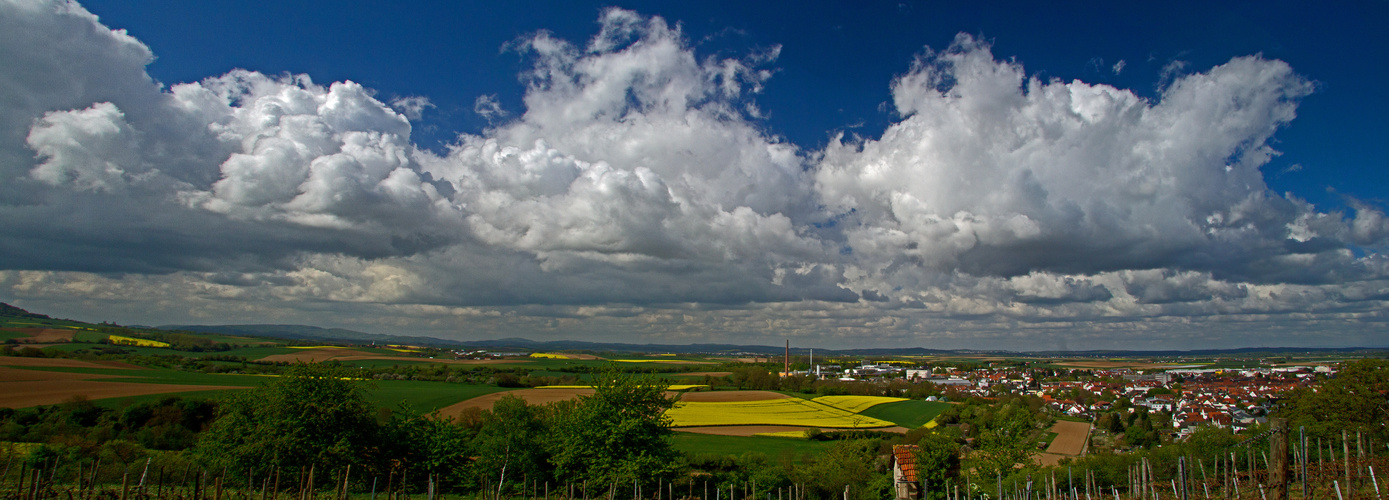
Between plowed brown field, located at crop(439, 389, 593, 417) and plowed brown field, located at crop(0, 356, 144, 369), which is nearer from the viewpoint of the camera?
plowed brown field, located at crop(0, 356, 144, 369)

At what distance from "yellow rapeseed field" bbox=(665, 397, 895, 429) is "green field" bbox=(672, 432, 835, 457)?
4.49 m

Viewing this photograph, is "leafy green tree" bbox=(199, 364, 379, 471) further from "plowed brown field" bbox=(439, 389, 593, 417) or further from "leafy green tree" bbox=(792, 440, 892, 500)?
"plowed brown field" bbox=(439, 389, 593, 417)

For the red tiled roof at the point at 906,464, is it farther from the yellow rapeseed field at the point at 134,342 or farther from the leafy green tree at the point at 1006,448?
the yellow rapeseed field at the point at 134,342

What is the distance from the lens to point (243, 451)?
2538cm

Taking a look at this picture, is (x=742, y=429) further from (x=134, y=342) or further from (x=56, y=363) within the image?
(x=134, y=342)

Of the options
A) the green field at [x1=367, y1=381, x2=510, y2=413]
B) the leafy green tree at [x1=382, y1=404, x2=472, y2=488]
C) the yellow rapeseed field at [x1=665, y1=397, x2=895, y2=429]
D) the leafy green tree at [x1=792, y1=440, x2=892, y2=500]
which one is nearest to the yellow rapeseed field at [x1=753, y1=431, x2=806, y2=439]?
the yellow rapeseed field at [x1=665, y1=397, x2=895, y2=429]

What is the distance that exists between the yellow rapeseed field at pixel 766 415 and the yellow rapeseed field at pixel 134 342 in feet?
317

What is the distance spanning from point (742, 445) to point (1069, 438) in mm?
36922

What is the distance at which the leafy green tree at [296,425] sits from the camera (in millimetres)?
25594

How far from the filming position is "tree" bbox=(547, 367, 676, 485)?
31.6 metres

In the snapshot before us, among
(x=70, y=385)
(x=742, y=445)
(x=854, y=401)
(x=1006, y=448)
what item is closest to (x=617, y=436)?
(x=1006, y=448)

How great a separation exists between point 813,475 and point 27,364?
7666cm

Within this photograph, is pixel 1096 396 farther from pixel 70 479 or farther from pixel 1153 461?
pixel 70 479

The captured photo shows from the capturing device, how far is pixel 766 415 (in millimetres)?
74812
